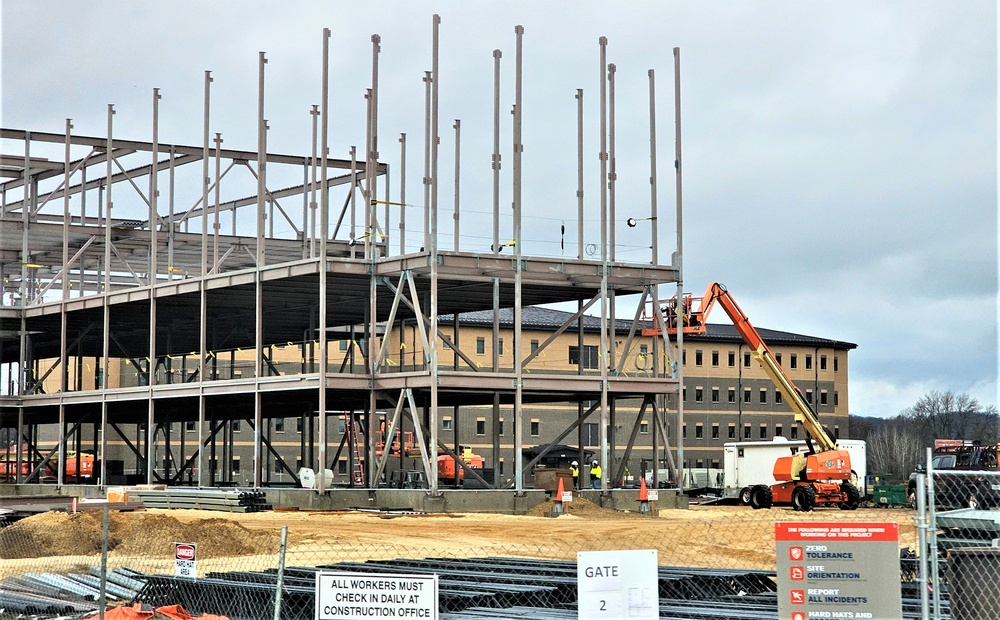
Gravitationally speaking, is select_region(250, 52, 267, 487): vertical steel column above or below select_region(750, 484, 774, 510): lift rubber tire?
above

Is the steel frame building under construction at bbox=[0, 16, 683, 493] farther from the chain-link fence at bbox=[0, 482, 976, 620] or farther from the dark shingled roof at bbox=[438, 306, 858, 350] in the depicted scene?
the dark shingled roof at bbox=[438, 306, 858, 350]

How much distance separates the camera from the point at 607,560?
9.96 meters

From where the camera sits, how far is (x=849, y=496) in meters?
49.3

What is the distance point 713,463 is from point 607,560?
331ft

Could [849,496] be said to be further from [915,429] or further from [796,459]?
[915,429]

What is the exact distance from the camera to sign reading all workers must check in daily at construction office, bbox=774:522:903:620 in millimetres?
9633

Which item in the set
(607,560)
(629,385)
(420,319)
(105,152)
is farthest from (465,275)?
(607,560)

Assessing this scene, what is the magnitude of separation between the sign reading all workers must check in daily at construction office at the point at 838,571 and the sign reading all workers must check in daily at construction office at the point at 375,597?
2.81 meters

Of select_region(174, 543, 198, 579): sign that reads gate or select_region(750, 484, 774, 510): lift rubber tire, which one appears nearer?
select_region(174, 543, 198, 579): sign that reads gate

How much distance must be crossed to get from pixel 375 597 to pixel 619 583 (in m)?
2.10

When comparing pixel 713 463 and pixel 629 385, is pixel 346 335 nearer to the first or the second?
pixel 629 385

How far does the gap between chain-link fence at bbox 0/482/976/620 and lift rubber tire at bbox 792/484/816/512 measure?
88.7 inches

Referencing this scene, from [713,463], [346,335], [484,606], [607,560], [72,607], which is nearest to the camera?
[607,560]

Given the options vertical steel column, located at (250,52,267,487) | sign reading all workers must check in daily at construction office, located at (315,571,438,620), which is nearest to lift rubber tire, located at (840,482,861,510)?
vertical steel column, located at (250,52,267,487)
